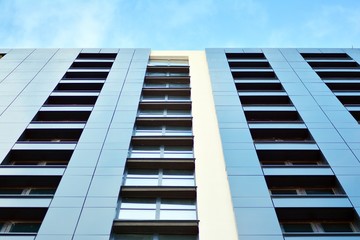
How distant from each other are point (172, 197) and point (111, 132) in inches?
212

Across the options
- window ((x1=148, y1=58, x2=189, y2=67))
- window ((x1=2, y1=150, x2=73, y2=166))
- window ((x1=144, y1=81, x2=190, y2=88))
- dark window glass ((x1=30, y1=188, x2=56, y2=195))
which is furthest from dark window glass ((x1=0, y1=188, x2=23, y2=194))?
window ((x1=148, y1=58, x2=189, y2=67))

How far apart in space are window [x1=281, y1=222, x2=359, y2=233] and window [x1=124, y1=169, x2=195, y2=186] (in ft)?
15.3

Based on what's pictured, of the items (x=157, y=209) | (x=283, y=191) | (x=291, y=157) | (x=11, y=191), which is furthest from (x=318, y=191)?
(x=11, y=191)

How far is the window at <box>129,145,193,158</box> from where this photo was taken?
2048 centimetres

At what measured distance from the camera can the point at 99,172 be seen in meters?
17.4

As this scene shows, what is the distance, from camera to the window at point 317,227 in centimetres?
1564

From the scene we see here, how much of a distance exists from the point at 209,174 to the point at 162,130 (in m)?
5.98

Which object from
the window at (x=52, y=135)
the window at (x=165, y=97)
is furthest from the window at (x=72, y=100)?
the window at (x=52, y=135)

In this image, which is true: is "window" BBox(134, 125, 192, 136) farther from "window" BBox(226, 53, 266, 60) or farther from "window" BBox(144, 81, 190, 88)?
"window" BBox(226, 53, 266, 60)

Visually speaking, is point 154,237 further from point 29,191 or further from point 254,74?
point 254,74

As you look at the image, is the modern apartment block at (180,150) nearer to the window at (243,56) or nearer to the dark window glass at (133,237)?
the dark window glass at (133,237)

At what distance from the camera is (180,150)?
21094 mm

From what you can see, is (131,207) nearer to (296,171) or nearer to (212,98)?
(296,171)

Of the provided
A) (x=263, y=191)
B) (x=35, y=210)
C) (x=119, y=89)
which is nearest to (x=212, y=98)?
(x=119, y=89)
